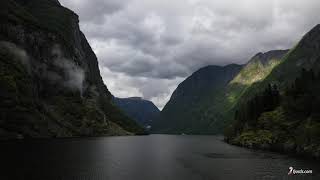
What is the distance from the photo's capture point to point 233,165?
4092 inches

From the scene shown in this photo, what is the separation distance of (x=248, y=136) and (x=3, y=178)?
146593 mm

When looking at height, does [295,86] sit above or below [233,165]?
above

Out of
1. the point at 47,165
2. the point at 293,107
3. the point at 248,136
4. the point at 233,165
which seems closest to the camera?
the point at 47,165

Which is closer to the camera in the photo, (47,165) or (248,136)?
(47,165)

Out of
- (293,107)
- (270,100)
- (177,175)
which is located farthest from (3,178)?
(270,100)

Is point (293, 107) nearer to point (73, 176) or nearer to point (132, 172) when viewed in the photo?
point (132, 172)

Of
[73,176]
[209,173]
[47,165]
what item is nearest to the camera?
[73,176]

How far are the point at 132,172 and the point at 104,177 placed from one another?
10069 mm

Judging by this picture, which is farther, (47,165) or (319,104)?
(319,104)

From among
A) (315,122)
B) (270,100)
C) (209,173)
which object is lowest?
(209,173)

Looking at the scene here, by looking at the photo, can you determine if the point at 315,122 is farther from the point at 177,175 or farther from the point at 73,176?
the point at 73,176

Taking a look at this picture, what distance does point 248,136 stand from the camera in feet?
646

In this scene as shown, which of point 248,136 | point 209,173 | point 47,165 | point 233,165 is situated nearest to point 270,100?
point 248,136

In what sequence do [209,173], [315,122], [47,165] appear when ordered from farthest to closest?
[315,122] → [47,165] → [209,173]
